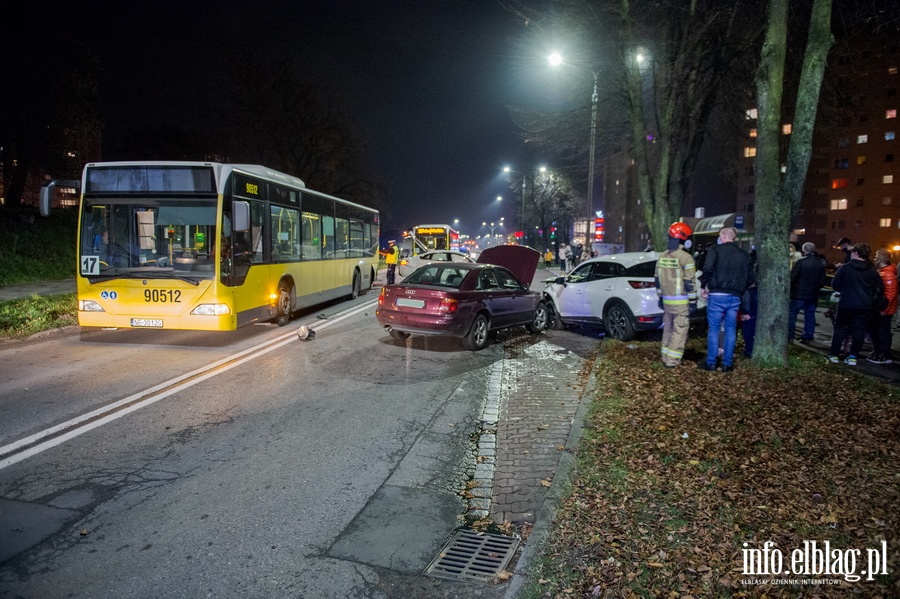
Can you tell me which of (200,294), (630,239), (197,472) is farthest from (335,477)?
(630,239)

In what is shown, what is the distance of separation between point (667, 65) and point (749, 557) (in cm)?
1285

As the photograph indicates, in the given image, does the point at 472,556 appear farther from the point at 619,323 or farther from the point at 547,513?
the point at 619,323

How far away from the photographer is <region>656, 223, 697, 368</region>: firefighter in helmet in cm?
835

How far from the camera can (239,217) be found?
10.1 metres

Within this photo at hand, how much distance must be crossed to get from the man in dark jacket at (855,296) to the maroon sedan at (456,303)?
5397 millimetres

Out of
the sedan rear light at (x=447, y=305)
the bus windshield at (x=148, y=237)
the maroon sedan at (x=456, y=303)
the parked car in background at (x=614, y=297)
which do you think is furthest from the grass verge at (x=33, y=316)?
the parked car in background at (x=614, y=297)

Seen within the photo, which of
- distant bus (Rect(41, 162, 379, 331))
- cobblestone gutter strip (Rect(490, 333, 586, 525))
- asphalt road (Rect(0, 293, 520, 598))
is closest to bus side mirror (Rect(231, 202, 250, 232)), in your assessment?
distant bus (Rect(41, 162, 379, 331))

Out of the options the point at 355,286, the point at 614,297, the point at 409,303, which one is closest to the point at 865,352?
the point at 614,297

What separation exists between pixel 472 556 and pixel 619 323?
324 inches

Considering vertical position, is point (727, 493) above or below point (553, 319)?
below

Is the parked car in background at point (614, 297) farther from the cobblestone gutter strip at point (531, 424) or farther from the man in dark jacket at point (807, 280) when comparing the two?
the man in dark jacket at point (807, 280)

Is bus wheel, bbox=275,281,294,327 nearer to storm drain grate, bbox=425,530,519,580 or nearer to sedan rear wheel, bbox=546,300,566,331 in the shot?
sedan rear wheel, bbox=546,300,566,331

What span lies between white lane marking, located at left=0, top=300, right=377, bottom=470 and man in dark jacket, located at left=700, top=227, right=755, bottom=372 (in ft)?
23.2

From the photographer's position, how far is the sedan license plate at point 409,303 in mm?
10086
